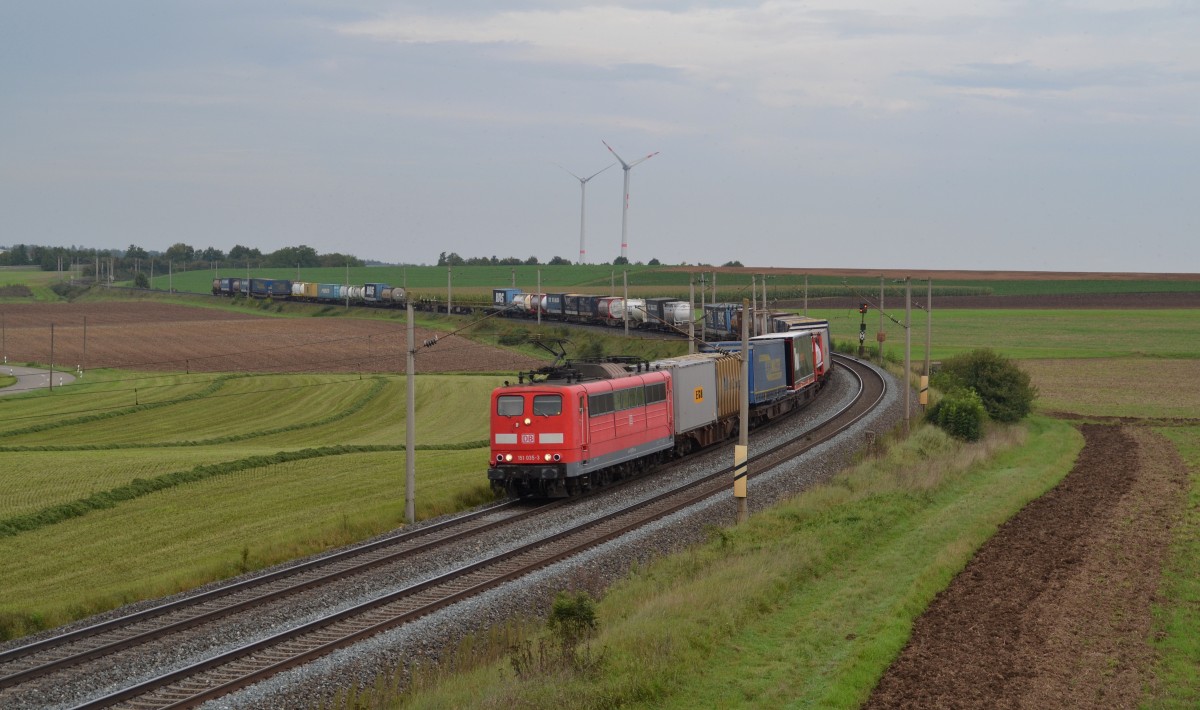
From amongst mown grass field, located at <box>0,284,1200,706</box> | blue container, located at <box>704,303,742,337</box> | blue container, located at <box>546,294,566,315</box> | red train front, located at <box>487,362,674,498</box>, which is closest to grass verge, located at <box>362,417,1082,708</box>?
mown grass field, located at <box>0,284,1200,706</box>

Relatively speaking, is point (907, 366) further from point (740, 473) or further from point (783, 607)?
point (783, 607)

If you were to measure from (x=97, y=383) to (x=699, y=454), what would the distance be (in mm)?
47761

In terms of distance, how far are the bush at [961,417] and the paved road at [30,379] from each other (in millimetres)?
52482

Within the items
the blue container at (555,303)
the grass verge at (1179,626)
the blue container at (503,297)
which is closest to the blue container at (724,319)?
the blue container at (555,303)

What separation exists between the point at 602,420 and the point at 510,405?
2795 millimetres

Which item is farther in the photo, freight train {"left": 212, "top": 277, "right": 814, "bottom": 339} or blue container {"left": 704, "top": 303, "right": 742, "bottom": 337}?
blue container {"left": 704, "top": 303, "right": 742, "bottom": 337}

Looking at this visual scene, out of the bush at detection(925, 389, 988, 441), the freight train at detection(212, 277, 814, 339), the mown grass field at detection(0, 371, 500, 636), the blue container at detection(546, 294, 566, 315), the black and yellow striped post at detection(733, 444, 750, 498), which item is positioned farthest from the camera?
the blue container at detection(546, 294, 566, 315)

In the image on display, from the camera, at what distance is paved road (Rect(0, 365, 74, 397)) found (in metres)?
72.9

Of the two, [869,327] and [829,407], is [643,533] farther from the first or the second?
[869,327]

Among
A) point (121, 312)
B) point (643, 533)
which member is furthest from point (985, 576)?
point (121, 312)

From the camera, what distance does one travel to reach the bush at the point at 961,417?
5078 cm

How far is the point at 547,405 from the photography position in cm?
3200

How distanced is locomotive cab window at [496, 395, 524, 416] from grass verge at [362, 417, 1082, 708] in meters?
7.42

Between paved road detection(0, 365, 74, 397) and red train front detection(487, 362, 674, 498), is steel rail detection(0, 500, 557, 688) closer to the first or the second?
red train front detection(487, 362, 674, 498)
